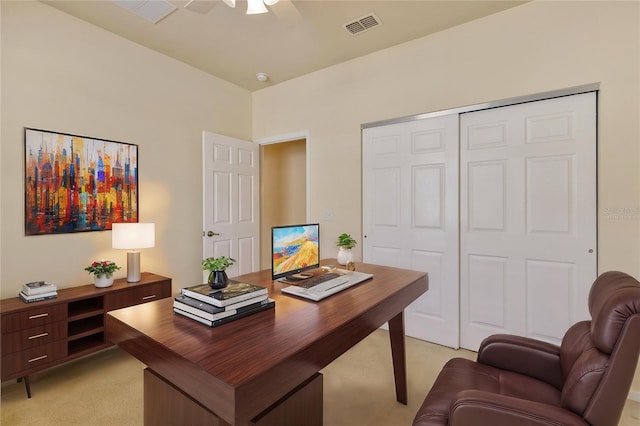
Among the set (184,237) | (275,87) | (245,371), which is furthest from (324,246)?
(245,371)

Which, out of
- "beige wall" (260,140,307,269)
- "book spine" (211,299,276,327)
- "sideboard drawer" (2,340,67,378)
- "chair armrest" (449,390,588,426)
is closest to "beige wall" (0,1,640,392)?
"sideboard drawer" (2,340,67,378)

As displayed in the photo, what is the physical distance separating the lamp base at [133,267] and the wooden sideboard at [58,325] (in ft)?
0.18

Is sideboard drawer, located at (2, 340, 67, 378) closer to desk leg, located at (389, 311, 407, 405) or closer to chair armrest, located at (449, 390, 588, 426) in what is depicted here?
desk leg, located at (389, 311, 407, 405)

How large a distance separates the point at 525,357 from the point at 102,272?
2.88 metres

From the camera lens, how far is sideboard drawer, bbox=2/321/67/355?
1922 mm

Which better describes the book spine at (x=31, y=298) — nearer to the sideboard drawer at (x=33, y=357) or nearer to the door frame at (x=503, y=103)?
the sideboard drawer at (x=33, y=357)

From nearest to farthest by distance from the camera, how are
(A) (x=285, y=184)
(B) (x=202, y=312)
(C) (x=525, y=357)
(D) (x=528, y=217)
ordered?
1. (B) (x=202, y=312)
2. (C) (x=525, y=357)
3. (D) (x=528, y=217)
4. (A) (x=285, y=184)

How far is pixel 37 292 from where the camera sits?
6.96ft

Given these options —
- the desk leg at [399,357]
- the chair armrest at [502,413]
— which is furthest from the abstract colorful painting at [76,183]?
the chair armrest at [502,413]

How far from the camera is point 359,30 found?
2.69 m

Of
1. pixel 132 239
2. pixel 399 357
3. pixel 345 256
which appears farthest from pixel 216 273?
pixel 132 239

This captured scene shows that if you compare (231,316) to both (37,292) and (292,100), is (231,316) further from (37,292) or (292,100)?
(292,100)

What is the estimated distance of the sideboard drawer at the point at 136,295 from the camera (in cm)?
241

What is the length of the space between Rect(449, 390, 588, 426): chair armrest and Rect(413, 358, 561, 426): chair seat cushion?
12 cm
